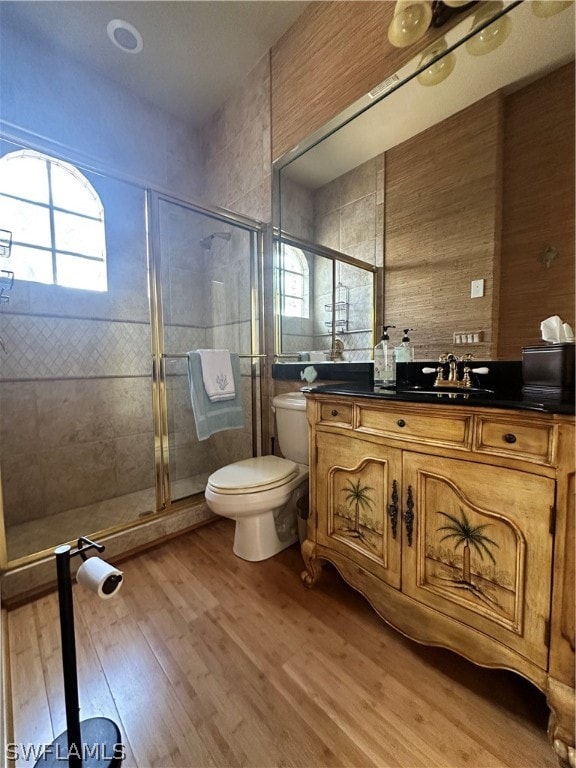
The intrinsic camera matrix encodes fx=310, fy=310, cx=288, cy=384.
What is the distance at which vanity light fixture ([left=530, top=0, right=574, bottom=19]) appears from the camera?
1.05 meters

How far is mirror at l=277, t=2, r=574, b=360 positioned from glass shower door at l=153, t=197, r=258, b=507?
81 cm

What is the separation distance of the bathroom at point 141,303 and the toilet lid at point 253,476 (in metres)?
0.52

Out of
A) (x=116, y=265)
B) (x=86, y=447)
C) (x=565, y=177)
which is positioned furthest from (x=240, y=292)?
(x=565, y=177)

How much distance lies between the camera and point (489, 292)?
Result: 1231 millimetres

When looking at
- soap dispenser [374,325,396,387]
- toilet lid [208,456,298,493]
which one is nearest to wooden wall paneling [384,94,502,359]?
soap dispenser [374,325,396,387]

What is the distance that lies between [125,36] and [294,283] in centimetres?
168

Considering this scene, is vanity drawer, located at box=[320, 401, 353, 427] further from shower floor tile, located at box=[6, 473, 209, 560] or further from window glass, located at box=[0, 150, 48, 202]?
window glass, located at box=[0, 150, 48, 202]

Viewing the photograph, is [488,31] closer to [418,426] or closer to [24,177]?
[418,426]

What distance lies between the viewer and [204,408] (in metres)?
1.78

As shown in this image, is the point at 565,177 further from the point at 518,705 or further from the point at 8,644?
the point at 8,644

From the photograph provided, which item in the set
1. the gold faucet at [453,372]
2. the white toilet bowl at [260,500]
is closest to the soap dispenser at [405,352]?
the gold faucet at [453,372]

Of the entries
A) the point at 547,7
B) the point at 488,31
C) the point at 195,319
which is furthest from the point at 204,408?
the point at 547,7

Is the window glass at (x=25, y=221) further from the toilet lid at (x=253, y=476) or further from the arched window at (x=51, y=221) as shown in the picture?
the toilet lid at (x=253, y=476)
